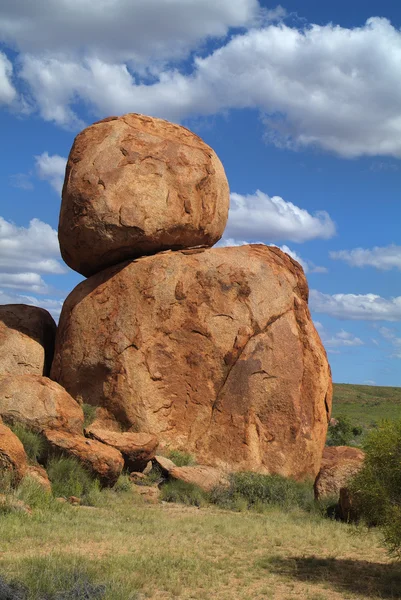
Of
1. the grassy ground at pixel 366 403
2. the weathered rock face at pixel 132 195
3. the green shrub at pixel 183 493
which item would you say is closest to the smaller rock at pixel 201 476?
the green shrub at pixel 183 493

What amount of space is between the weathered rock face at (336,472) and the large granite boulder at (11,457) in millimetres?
5578

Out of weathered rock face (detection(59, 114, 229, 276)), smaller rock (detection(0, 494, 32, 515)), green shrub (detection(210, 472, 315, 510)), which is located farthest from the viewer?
weathered rock face (detection(59, 114, 229, 276))

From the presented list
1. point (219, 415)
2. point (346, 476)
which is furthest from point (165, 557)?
point (219, 415)

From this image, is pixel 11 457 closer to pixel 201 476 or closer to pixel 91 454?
pixel 91 454

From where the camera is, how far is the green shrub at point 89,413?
15.6 m

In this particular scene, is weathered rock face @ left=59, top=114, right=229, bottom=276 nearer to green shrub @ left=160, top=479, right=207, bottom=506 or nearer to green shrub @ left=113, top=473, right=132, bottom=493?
green shrub @ left=113, top=473, right=132, bottom=493

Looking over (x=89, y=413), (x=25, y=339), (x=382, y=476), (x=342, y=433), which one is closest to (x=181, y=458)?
(x=89, y=413)

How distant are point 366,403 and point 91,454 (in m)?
42.3

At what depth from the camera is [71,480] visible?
495 inches

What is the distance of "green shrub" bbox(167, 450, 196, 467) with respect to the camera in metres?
14.9

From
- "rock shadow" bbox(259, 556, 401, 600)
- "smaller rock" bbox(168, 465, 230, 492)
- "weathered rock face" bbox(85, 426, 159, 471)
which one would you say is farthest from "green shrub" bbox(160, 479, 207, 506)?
"rock shadow" bbox(259, 556, 401, 600)

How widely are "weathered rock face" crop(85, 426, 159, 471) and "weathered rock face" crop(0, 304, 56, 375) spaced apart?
12.1ft

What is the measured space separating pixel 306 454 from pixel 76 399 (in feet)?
17.4

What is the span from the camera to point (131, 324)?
1590 cm
